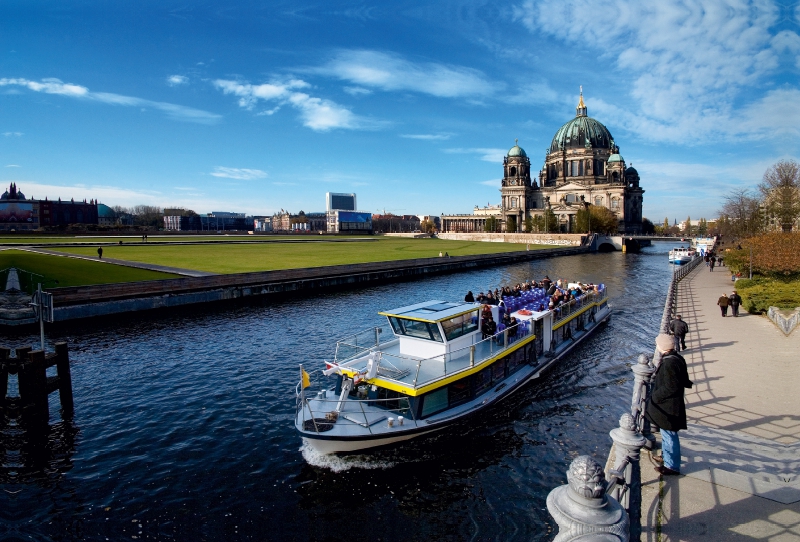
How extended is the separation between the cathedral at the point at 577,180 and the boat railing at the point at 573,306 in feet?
469

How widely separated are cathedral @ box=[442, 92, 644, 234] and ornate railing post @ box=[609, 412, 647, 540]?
170278 millimetres

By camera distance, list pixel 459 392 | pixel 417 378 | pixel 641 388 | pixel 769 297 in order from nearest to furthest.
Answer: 1. pixel 641 388
2. pixel 417 378
3. pixel 459 392
4. pixel 769 297

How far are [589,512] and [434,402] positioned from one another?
35.9 feet

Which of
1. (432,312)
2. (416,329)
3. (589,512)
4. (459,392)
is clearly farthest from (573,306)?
(589,512)

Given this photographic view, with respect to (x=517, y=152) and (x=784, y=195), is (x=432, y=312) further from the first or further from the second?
(x=517, y=152)

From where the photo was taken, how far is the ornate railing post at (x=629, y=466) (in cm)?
691

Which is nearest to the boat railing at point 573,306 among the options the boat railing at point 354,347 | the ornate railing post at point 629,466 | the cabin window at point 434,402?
the boat railing at point 354,347

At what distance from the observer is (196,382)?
69.8ft

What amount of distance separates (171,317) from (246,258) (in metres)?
29.3

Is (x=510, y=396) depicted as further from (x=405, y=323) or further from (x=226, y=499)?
(x=226, y=499)

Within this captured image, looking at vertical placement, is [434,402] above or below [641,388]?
below

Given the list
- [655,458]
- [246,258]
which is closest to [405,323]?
[655,458]

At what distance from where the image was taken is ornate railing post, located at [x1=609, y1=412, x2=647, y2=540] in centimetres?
691

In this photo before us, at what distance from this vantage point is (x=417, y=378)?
1488cm
